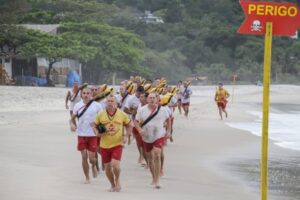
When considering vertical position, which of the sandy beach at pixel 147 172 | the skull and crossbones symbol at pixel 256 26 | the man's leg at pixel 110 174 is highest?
the skull and crossbones symbol at pixel 256 26

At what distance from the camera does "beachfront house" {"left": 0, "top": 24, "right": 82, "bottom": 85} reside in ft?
169

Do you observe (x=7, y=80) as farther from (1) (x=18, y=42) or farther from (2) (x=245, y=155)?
(2) (x=245, y=155)

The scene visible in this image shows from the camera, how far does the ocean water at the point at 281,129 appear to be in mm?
26042

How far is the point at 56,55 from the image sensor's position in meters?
50.9

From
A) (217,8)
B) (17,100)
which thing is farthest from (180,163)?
(217,8)

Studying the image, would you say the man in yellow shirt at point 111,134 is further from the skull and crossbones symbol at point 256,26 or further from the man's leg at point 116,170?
the skull and crossbones symbol at point 256,26

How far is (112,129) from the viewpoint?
481 inches

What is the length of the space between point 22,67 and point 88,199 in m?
43.3

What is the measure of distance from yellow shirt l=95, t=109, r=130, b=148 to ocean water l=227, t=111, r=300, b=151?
41.2ft

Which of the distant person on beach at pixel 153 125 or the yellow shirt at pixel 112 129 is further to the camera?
the distant person on beach at pixel 153 125

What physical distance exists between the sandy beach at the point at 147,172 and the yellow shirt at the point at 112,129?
0.79 m

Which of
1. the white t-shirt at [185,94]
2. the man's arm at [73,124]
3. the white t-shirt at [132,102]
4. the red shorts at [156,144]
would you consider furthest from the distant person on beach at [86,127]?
the white t-shirt at [185,94]

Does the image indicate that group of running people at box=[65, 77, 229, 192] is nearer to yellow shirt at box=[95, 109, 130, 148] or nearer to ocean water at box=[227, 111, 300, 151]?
yellow shirt at box=[95, 109, 130, 148]

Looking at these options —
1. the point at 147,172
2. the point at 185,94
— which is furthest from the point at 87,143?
the point at 185,94
